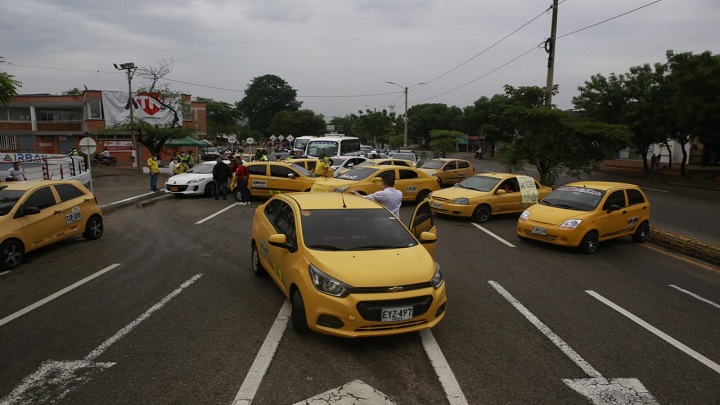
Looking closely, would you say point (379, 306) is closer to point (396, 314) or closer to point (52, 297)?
point (396, 314)

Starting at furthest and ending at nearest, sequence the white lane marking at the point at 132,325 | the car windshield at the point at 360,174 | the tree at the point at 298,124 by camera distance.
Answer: the tree at the point at 298,124 → the car windshield at the point at 360,174 → the white lane marking at the point at 132,325

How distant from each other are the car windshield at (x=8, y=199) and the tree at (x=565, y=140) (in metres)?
15.9

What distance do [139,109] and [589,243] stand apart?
36954mm

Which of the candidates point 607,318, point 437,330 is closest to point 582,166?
point 607,318

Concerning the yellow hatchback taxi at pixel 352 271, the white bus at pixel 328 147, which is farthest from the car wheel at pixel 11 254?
the white bus at pixel 328 147

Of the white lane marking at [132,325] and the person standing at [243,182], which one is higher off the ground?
the person standing at [243,182]

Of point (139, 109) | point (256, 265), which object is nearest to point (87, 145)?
point (256, 265)

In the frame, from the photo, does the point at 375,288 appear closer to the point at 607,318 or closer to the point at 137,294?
the point at 607,318

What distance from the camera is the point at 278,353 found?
474cm

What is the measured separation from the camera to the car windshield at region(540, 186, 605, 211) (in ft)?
33.8

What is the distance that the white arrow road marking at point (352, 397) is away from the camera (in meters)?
3.86

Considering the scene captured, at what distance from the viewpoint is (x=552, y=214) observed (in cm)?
1025

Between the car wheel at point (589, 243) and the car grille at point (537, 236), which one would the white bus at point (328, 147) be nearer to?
the car grille at point (537, 236)

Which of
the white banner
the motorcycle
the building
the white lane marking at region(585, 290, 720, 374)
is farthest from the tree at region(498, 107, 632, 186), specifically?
the motorcycle
